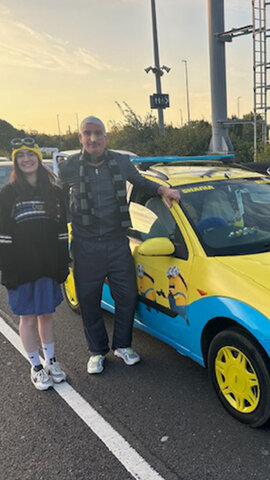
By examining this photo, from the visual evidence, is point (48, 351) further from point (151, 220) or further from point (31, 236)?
point (151, 220)

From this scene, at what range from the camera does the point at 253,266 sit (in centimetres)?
260

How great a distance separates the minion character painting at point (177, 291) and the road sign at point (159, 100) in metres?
11.4

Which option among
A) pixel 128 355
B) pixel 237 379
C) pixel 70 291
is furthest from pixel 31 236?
pixel 70 291

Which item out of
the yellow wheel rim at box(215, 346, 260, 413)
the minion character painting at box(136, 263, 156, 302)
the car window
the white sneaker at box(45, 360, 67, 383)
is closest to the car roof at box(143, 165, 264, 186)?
the car window

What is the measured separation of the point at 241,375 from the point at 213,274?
630 millimetres

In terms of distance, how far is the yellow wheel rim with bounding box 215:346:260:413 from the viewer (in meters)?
2.45

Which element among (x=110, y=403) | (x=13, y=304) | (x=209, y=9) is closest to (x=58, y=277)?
(x=13, y=304)

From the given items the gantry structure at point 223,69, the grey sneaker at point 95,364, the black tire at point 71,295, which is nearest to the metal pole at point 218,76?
the gantry structure at point 223,69

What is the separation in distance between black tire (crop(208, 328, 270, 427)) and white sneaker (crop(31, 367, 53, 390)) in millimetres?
1291

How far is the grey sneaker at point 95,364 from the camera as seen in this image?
133 inches

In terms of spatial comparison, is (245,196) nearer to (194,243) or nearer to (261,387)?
(194,243)

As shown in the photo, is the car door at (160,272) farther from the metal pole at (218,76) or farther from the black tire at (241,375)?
the metal pole at (218,76)

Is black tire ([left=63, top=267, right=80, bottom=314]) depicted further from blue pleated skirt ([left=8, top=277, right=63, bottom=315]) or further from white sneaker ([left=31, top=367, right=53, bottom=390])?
blue pleated skirt ([left=8, top=277, right=63, bottom=315])

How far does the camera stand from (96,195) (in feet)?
10.3
